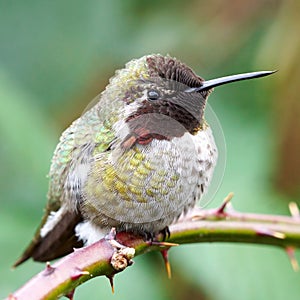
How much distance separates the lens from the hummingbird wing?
1.76 m

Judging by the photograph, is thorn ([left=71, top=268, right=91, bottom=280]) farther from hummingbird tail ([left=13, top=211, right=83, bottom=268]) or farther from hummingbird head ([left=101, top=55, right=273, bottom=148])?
hummingbird tail ([left=13, top=211, right=83, bottom=268])

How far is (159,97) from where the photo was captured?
5.41 feet

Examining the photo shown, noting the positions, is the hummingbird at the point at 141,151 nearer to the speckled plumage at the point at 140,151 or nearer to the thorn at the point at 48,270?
the speckled plumage at the point at 140,151

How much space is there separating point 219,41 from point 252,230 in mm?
1653

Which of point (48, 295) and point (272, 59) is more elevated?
point (272, 59)

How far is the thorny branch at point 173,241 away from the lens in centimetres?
137

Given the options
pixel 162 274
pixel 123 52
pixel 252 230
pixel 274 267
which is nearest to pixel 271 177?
pixel 274 267

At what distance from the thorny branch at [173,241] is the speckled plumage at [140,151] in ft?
0.22

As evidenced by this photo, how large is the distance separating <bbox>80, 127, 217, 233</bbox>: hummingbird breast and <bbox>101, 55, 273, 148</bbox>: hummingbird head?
3 cm

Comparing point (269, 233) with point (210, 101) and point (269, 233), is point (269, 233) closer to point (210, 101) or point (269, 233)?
point (269, 233)

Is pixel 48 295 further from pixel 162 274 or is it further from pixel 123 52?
pixel 123 52

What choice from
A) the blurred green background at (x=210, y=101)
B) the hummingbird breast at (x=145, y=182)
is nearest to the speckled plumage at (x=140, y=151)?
the hummingbird breast at (x=145, y=182)

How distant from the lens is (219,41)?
130 inches

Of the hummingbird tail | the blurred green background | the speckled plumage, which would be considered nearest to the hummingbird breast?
the speckled plumage
